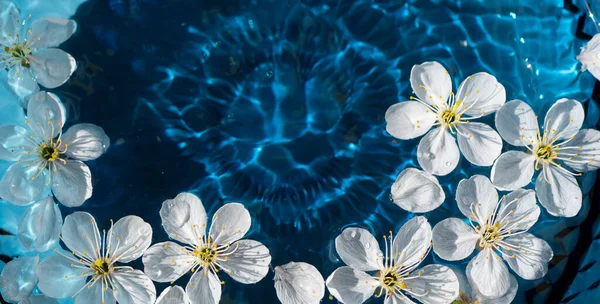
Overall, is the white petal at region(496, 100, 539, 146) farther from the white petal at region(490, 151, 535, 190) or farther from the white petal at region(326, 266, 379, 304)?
the white petal at region(326, 266, 379, 304)

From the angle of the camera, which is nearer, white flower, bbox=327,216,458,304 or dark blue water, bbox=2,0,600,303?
white flower, bbox=327,216,458,304

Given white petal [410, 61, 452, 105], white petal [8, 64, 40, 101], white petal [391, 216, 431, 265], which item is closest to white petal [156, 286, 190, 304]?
white petal [391, 216, 431, 265]

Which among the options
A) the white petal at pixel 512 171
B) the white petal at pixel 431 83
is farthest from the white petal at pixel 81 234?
the white petal at pixel 512 171

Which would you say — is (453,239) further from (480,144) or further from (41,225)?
(41,225)

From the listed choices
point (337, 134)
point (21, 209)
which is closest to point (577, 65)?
point (337, 134)

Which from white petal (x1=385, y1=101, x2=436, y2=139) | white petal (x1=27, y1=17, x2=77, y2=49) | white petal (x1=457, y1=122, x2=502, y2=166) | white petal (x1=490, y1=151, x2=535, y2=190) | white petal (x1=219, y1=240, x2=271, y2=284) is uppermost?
white petal (x1=27, y1=17, x2=77, y2=49)

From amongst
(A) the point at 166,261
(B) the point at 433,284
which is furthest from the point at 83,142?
(B) the point at 433,284
